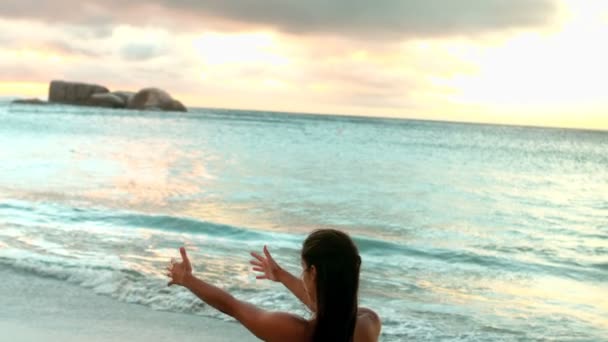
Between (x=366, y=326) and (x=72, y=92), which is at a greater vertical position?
(x=72, y=92)

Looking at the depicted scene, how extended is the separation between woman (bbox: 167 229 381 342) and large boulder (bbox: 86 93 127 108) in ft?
370

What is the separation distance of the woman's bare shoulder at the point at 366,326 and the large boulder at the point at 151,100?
11148cm


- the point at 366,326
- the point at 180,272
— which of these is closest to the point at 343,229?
the point at 366,326

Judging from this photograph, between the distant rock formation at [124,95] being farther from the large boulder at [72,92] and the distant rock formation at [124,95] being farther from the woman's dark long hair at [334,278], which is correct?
the woman's dark long hair at [334,278]

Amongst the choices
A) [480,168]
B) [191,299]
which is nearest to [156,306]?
[191,299]

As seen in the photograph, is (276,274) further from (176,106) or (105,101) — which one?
(176,106)

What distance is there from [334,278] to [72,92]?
11425cm

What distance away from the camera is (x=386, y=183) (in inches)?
846

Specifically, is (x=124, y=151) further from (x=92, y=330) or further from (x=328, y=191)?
(x=92, y=330)

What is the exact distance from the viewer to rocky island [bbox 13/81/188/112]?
109875 mm

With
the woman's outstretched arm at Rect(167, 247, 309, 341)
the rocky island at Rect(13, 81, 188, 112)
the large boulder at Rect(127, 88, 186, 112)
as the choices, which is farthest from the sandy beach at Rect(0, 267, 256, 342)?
the rocky island at Rect(13, 81, 188, 112)

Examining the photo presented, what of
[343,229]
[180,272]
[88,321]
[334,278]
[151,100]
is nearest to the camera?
[334,278]

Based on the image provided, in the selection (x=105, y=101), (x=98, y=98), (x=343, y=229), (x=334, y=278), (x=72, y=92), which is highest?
(x=72, y=92)

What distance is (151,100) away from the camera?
11112cm
